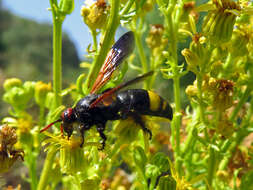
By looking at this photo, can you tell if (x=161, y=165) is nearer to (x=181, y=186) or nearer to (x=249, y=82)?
(x=181, y=186)

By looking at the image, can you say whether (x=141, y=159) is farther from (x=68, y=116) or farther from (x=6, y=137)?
(x=6, y=137)

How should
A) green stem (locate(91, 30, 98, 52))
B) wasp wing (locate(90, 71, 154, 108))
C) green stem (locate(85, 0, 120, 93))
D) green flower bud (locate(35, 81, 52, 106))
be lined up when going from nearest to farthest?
wasp wing (locate(90, 71, 154, 108))
green stem (locate(85, 0, 120, 93))
green stem (locate(91, 30, 98, 52))
green flower bud (locate(35, 81, 52, 106))

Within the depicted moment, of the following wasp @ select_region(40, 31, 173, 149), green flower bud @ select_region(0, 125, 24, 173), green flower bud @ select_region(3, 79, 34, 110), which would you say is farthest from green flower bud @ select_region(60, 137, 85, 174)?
green flower bud @ select_region(3, 79, 34, 110)

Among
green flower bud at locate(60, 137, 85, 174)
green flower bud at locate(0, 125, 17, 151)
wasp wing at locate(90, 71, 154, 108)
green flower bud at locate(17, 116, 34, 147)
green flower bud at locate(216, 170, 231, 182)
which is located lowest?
green flower bud at locate(216, 170, 231, 182)

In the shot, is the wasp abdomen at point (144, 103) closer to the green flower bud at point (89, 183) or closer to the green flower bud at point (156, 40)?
the green flower bud at point (89, 183)

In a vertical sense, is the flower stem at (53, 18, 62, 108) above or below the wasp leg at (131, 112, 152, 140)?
above

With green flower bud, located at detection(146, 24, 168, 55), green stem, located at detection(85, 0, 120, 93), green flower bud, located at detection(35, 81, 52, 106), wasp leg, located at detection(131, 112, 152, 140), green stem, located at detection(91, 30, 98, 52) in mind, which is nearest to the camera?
green stem, located at detection(85, 0, 120, 93)

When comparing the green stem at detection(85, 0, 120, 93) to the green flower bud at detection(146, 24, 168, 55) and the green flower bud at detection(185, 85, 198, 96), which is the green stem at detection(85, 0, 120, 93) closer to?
the green flower bud at detection(185, 85, 198, 96)
